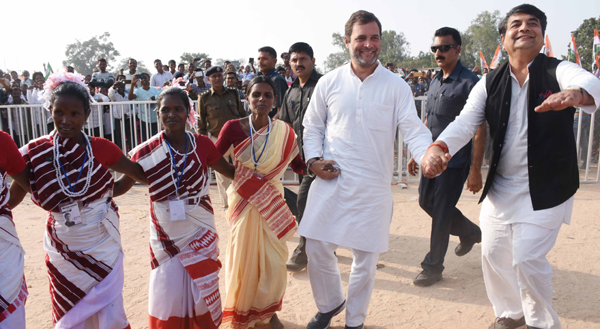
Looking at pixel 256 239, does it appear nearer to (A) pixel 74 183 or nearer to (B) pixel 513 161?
(A) pixel 74 183

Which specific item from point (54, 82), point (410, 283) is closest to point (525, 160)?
point (410, 283)

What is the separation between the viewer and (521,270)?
2742 millimetres

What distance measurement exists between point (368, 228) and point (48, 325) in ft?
8.37

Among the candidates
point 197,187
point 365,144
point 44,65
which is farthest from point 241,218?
point 44,65

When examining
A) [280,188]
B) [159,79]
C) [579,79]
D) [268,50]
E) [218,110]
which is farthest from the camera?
[159,79]

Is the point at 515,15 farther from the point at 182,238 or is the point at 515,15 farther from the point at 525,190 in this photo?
the point at 182,238

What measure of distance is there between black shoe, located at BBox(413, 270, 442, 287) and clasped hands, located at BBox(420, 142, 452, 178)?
1.70 metres

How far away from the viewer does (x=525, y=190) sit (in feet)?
9.25

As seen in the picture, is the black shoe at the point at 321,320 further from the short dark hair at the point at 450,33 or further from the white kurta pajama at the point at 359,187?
the short dark hair at the point at 450,33

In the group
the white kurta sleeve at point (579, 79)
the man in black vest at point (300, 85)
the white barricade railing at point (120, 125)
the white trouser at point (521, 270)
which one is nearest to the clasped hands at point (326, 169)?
the white trouser at point (521, 270)

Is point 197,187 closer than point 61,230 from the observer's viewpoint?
No

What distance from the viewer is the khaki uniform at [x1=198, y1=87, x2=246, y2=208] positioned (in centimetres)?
639

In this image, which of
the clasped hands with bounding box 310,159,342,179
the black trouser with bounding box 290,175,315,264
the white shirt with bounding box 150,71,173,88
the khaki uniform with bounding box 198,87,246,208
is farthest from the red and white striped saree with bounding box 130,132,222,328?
the white shirt with bounding box 150,71,173,88

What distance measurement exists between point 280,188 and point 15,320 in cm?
193
